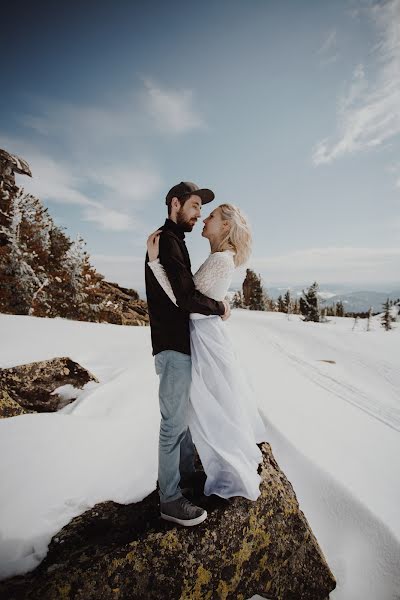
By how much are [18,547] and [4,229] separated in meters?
19.3

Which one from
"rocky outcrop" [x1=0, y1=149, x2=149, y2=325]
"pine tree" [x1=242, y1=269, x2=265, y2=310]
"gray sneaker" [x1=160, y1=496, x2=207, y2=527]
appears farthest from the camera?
"pine tree" [x1=242, y1=269, x2=265, y2=310]

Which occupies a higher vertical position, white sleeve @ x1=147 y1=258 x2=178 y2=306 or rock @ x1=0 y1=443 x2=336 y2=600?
white sleeve @ x1=147 y1=258 x2=178 y2=306

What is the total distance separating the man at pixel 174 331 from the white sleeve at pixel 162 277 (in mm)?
46

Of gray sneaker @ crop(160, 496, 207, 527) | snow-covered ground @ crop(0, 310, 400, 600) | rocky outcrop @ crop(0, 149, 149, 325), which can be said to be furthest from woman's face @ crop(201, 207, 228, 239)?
rocky outcrop @ crop(0, 149, 149, 325)

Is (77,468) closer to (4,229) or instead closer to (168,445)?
(168,445)

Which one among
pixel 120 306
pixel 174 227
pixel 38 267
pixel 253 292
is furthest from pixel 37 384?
pixel 253 292

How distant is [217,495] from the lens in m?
2.38

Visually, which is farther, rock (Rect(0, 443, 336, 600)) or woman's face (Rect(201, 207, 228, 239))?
woman's face (Rect(201, 207, 228, 239))

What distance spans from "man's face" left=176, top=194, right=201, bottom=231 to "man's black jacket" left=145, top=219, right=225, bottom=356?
0.06 meters

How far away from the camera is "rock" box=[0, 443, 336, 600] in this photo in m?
1.72

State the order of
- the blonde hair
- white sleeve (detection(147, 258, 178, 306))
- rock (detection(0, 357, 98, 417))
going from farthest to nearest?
1. rock (detection(0, 357, 98, 417))
2. the blonde hair
3. white sleeve (detection(147, 258, 178, 306))

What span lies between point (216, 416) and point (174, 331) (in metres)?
0.83

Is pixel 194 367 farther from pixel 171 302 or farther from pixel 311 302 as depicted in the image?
pixel 311 302

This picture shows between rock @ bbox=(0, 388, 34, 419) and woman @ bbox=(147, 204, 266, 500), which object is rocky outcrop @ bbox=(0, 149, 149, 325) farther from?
woman @ bbox=(147, 204, 266, 500)
